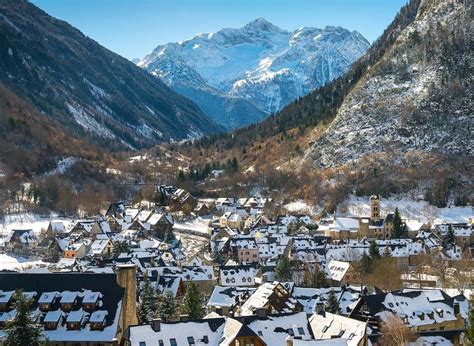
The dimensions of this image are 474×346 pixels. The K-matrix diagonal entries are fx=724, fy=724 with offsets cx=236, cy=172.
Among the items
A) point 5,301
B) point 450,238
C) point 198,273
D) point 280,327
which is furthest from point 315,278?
point 5,301

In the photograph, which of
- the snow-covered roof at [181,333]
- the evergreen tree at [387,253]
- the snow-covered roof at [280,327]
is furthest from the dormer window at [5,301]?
the evergreen tree at [387,253]

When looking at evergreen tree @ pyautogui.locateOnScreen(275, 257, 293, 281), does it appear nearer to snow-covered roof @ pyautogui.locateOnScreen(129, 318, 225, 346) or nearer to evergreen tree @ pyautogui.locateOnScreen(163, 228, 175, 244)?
snow-covered roof @ pyautogui.locateOnScreen(129, 318, 225, 346)

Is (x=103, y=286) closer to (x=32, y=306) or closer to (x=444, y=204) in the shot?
(x=32, y=306)

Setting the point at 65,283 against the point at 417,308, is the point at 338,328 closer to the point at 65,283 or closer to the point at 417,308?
the point at 417,308

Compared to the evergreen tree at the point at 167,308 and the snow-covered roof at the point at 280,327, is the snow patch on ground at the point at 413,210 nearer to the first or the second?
the evergreen tree at the point at 167,308

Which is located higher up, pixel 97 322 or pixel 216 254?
pixel 97 322

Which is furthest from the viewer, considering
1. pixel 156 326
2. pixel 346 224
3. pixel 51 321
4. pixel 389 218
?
pixel 389 218

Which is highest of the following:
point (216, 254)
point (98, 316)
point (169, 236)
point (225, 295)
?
point (98, 316)
